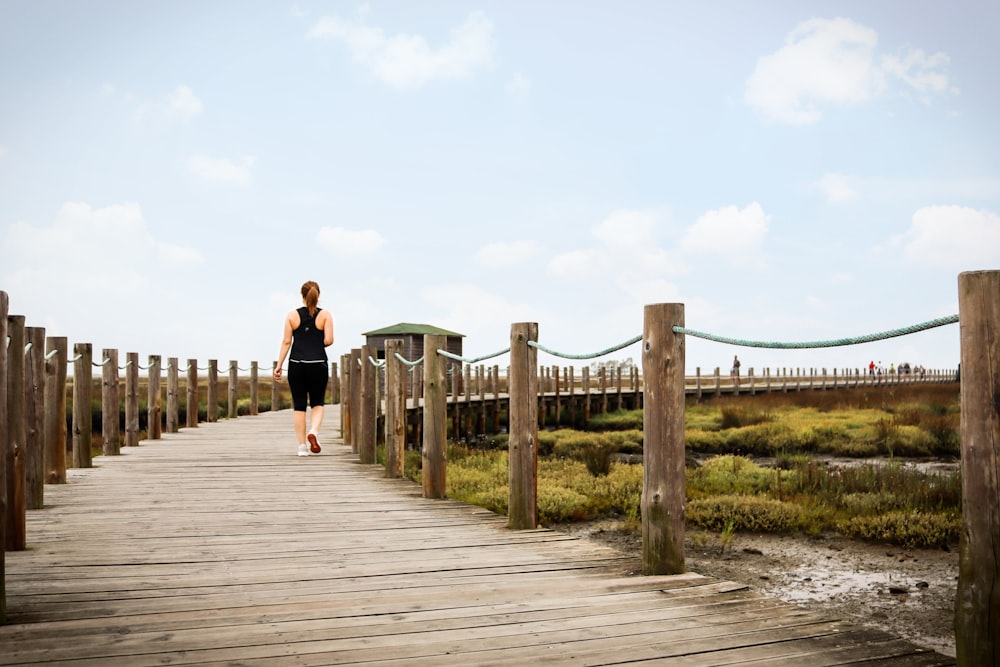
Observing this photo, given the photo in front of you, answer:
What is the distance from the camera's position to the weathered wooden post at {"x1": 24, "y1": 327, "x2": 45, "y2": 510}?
604 centimetres

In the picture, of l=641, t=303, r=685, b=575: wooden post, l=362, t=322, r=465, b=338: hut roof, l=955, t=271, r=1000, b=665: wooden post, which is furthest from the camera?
l=362, t=322, r=465, b=338: hut roof

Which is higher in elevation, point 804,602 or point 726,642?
point 726,642

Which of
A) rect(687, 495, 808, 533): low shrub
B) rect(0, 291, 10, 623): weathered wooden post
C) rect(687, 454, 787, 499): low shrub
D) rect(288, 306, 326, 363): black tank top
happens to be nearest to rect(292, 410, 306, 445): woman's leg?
rect(288, 306, 326, 363): black tank top

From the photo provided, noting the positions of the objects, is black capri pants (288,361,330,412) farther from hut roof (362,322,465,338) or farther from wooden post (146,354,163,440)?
hut roof (362,322,465,338)

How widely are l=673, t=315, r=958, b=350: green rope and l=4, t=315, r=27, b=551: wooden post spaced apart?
12.7 feet

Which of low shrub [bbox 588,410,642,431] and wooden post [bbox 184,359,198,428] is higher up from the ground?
wooden post [bbox 184,359,198,428]

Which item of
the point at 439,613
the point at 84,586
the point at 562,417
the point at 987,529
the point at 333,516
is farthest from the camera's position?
the point at 562,417

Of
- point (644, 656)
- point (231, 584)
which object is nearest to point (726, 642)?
point (644, 656)

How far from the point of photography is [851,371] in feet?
248

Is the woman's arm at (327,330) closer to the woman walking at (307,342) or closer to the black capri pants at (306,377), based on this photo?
the woman walking at (307,342)

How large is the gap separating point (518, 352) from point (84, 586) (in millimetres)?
2939

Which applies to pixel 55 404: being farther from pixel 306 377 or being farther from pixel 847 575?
pixel 847 575

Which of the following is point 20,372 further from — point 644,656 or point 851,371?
point 851,371

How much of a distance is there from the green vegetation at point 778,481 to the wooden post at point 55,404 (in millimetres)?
4692
